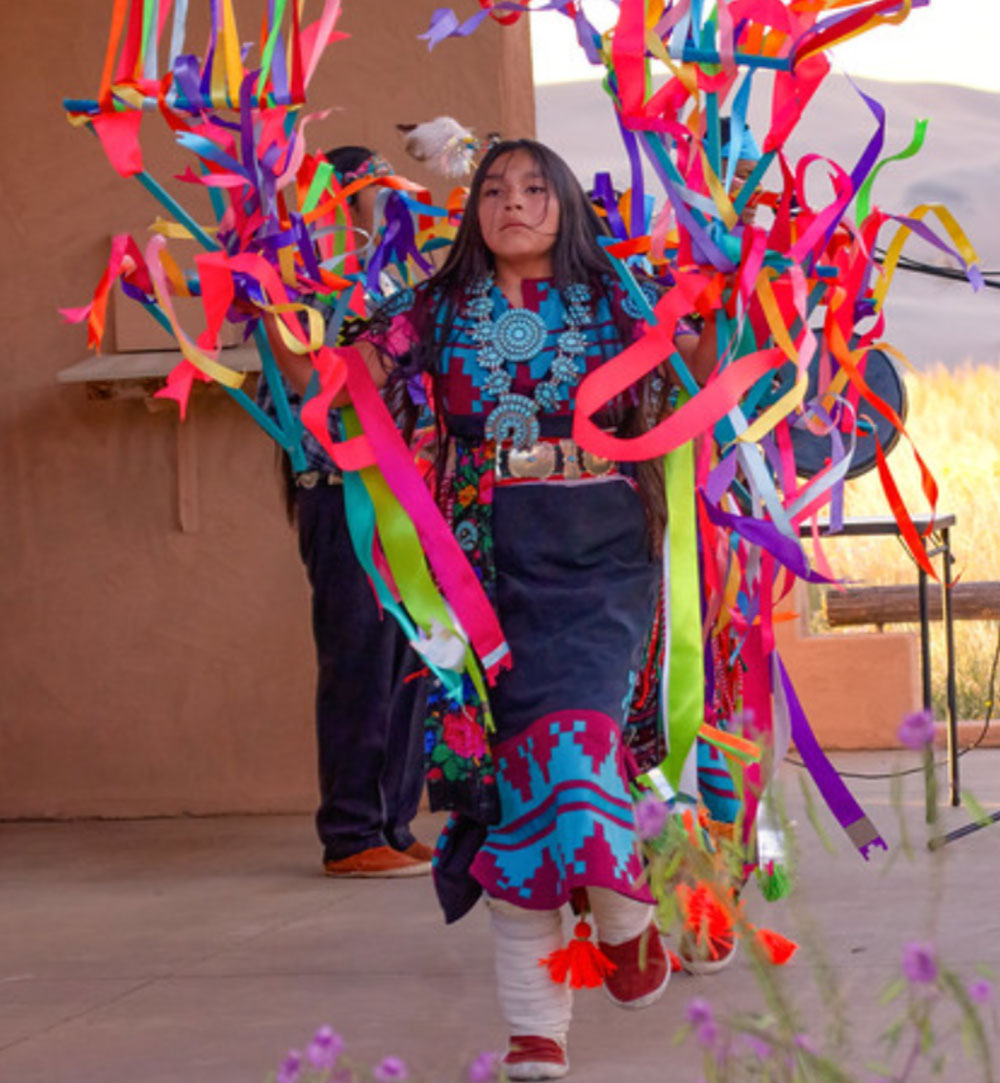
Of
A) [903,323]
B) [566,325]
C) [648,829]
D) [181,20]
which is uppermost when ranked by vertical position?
[181,20]

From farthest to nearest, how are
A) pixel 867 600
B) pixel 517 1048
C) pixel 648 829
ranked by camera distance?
1. pixel 867 600
2. pixel 517 1048
3. pixel 648 829

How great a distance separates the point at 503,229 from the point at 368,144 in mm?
2889

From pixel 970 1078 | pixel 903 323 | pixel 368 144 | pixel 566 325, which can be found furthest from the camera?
pixel 903 323

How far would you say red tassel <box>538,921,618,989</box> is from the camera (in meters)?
3.36

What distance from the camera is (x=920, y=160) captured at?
46062mm

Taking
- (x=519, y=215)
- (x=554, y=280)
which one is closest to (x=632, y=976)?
(x=554, y=280)

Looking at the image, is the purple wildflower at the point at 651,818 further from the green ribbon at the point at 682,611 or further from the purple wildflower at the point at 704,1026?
the green ribbon at the point at 682,611

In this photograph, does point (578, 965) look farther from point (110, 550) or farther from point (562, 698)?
point (110, 550)

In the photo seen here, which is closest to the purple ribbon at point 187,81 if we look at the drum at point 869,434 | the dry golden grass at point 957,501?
the drum at point 869,434

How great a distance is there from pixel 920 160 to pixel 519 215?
44.0 m

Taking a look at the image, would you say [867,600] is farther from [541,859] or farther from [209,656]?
[541,859]

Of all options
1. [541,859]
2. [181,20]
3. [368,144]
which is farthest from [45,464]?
[541,859]

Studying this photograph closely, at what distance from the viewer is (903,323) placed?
42344 millimetres

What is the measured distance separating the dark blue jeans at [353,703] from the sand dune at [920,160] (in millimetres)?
32573
